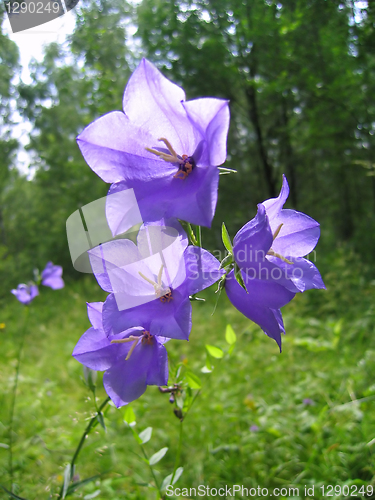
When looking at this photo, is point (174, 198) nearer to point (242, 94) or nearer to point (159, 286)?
point (159, 286)

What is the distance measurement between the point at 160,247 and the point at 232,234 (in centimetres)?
529

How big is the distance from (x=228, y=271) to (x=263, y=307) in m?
0.12

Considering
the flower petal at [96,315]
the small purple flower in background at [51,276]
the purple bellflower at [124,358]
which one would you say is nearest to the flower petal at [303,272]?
the purple bellflower at [124,358]

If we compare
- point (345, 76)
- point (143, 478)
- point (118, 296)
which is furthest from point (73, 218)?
point (345, 76)

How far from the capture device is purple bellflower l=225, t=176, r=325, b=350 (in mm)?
707

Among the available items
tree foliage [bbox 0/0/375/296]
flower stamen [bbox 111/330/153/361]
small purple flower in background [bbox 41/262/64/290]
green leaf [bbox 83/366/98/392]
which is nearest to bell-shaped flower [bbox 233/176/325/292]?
flower stamen [bbox 111/330/153/361]

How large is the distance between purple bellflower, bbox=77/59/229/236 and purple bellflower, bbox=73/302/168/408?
28 cm

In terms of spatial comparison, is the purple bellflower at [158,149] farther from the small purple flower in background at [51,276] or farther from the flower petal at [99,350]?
the small purple flower in background at [51,276]

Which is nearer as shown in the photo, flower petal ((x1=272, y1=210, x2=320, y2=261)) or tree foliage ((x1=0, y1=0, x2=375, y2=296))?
flower petal ((x1=272, y1=210, x2=320, y2=261))

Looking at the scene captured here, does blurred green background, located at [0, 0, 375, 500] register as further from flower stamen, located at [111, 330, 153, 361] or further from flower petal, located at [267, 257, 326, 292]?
flower petal, located at [267, 257, 326, 292]

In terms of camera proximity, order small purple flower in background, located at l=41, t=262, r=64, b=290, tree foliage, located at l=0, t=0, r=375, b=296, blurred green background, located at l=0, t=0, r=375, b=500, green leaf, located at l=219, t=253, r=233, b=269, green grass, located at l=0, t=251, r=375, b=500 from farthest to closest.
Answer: tree foliage, located at l=0, t=0, r=375, b=296
small purple flower in background, located at l=41, t=262, r=64, b=290
blurred green background, located at l=0, t=0, r=375, b=500
green grass, located at l=0, t=251, r=375, b=500
green leaf, located at l=219, t=253, r=233, b=269

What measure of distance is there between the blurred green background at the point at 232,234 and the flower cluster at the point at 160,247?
13.3 inches

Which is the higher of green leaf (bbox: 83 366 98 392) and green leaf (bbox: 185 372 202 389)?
green leaf (bbox: 83 366 98 392)

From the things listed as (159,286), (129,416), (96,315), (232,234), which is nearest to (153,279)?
(159,286)
